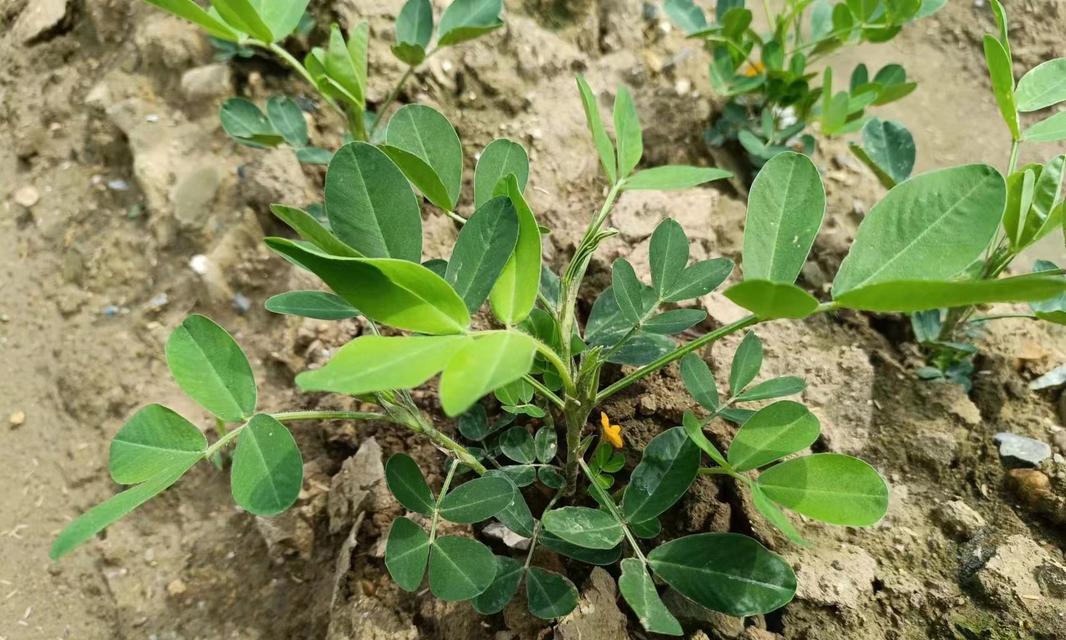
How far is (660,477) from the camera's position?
1062 millimetres

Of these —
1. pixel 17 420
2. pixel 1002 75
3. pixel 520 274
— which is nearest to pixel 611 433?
pixel 520 274

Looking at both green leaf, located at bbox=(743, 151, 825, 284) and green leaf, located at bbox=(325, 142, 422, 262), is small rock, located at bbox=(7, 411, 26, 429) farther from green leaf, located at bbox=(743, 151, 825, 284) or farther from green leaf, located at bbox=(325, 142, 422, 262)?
green leaf, located at bbox=(743, 151, 825, 284)

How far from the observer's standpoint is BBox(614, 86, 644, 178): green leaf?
1.24 meters

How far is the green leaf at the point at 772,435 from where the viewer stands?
3.25 ft

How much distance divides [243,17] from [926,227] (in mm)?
1087

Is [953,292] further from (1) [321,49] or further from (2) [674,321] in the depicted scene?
(1) [321,49]

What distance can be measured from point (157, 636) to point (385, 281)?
109cm

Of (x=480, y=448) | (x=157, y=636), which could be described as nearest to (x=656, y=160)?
(x=480, y=448)

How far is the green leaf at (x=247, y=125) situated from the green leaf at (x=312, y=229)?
86 centimetres

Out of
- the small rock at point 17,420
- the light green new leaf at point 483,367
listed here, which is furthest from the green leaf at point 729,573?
the small rock at point 17,420

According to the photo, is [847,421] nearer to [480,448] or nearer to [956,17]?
[480,448]

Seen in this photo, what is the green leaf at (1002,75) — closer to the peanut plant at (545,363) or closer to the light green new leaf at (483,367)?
the peanut plant at (545,363)

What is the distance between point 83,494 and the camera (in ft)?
5.41

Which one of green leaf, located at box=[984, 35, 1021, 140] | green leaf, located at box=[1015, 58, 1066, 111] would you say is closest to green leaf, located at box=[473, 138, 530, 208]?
green leaf, located at box=[984, 35, 1021, 140]
